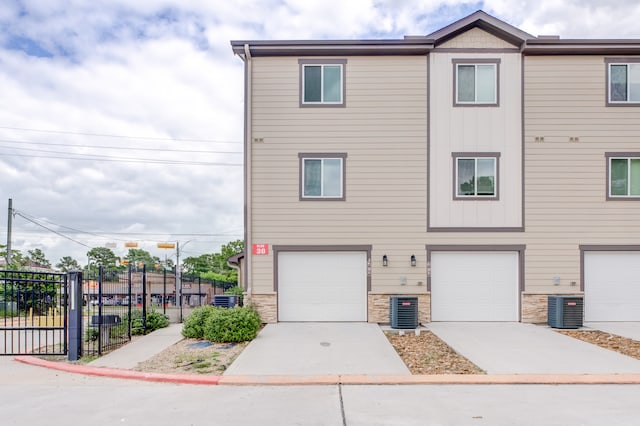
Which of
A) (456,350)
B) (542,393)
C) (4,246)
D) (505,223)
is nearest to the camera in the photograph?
(542,393)

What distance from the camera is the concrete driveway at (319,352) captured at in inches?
310

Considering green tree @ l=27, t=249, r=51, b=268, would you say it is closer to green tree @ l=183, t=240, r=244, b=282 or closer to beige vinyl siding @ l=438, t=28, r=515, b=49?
green tree @ l=183, t=240, r=244, b=282

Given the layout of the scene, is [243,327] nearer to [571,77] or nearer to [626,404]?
[626,404]

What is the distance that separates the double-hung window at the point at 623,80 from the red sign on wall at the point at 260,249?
11126 mm

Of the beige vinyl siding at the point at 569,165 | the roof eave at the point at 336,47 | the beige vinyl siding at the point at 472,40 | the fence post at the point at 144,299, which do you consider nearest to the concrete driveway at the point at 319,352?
the fence post at the point at 144,299

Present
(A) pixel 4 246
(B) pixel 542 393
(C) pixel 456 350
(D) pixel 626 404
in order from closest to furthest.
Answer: (D) pixel 626 404
(B) pixel 542 393
(C) pixel 456 350
(A) pixel 4 246

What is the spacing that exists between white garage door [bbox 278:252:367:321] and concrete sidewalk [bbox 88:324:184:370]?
10.7 feet

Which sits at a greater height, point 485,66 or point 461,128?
point 485,66

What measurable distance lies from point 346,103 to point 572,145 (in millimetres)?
6790

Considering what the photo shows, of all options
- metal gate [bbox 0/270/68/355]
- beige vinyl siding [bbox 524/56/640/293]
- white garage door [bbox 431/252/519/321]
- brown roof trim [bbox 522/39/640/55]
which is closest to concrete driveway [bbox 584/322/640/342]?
beige vinyl siding [bbox 524/56/640/293]

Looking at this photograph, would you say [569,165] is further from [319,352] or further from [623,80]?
[319,352]

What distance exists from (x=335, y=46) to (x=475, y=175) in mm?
5639

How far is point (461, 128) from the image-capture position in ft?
44.0

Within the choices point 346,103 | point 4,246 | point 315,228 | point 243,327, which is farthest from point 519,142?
point 4,246
